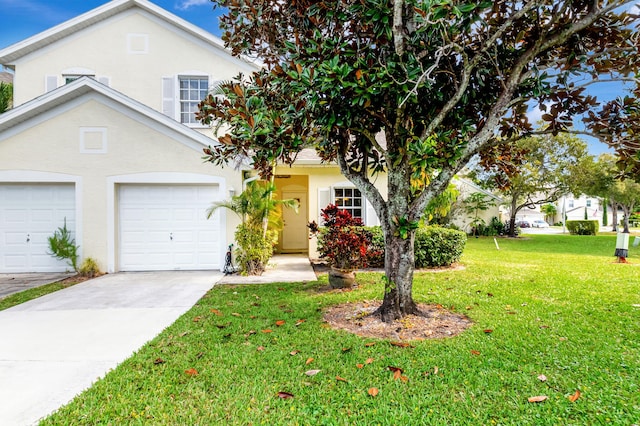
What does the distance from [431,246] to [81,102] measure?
10508mm

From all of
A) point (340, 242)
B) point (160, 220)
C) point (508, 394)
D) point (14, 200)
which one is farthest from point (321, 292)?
point (14, 200)

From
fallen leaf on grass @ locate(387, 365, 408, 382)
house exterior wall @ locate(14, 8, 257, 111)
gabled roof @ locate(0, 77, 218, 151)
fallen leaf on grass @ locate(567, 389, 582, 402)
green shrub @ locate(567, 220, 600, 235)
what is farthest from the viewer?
green shrub @ locate(567, 220, 600, 235)

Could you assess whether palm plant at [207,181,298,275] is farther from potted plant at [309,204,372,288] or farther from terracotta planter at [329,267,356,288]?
terracotta planter at [329,267,356,288]

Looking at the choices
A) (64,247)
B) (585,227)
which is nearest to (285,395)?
(64,247)

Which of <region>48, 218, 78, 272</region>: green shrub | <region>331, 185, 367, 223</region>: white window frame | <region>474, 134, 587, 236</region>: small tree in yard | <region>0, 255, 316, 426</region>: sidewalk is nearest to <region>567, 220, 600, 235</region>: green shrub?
<region>474, 134, 587, 236</region>: small tree in yard

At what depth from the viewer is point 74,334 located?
17.1ft

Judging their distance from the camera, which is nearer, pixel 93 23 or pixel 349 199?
pixel 93 23

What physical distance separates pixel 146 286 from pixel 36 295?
2.07m

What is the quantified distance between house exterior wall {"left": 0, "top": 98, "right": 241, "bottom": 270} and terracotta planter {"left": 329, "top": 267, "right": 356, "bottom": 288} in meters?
4.64

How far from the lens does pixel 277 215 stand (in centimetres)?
1045

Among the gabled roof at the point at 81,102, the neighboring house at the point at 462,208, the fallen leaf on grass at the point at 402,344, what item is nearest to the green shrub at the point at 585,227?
the neighboring house at the point at 462,208

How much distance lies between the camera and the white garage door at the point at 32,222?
10016mm

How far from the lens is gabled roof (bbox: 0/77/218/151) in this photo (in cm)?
930

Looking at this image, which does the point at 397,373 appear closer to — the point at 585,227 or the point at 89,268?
the point at 89,268
